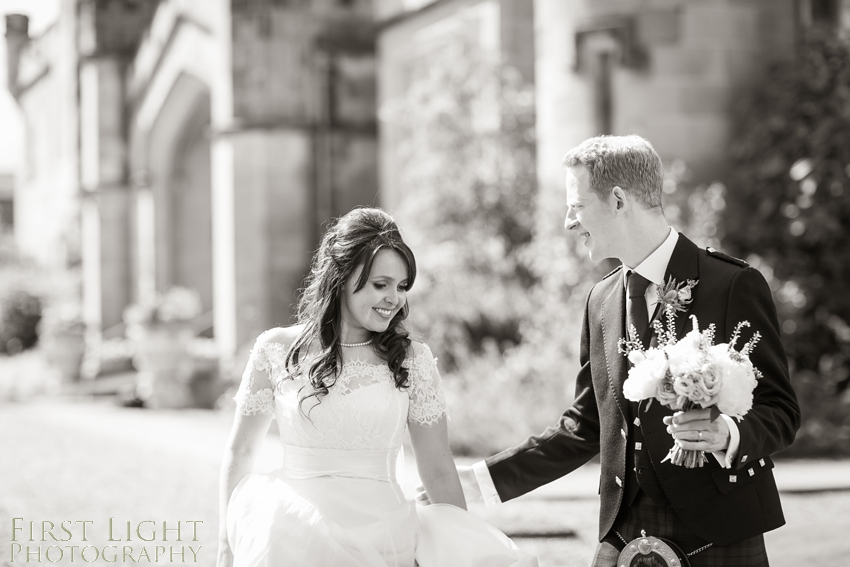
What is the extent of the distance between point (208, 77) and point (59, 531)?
11.7 meters

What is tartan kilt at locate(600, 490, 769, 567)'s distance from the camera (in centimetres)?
261

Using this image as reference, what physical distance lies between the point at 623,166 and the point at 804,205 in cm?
786

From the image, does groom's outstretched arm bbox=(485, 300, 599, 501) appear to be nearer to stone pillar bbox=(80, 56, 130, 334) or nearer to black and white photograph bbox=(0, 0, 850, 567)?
black and white photograph bbox=(0, 0, 850, 567)

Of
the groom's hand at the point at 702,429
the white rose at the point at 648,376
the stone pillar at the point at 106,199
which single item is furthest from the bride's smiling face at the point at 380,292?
the stone pillar at the point at 106,199

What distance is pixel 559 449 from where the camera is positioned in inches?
125

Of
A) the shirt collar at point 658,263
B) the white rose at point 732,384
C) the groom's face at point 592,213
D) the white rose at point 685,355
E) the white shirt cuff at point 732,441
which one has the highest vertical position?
the groom's face at point 592,213

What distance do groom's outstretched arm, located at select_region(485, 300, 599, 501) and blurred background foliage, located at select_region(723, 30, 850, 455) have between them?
22.4 feet

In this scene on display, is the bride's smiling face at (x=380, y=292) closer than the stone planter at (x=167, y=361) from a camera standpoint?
Yes

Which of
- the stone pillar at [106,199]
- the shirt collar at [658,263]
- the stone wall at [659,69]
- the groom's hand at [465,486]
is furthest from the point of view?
the stone pillar at [106,199]

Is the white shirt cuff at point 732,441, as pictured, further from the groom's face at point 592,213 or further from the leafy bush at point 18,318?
the leafy bush at point 18,318

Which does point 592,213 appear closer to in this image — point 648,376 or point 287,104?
point 648,376

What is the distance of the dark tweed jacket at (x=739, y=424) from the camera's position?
2.56m

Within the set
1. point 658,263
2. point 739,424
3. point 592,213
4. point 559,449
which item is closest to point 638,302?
point 658,263

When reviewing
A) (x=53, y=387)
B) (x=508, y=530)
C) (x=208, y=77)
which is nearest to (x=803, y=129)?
(x=508, y=530)
